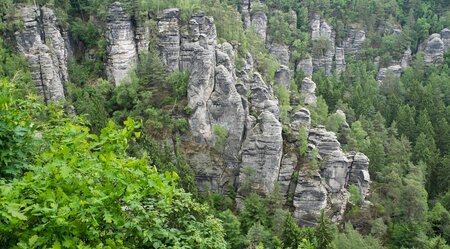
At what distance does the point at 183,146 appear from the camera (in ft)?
151

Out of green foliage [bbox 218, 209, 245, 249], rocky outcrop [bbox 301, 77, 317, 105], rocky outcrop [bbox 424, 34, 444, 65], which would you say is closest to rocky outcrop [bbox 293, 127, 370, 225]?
green foliage [bbox 218, 209, 245, 249]

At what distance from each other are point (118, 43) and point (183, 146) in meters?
15.4

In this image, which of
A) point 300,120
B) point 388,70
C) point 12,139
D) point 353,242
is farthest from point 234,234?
point 388,70

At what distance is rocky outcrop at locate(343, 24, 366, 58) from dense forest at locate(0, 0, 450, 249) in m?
9.09

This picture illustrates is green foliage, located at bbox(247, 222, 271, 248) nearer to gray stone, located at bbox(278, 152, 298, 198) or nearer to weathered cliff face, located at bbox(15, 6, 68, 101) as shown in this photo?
gray stone, located at bbox(278, 152, 298, 198)

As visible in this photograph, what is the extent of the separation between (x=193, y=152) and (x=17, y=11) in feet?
80.9

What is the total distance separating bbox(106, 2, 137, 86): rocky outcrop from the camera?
5131 centimetres

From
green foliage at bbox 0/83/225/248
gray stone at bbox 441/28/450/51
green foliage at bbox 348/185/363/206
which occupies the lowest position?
green foliage at bbox 348/185/363/206

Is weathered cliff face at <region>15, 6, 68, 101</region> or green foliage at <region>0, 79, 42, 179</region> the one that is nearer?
green foliage at <region>0, 79, 42, 179</region>

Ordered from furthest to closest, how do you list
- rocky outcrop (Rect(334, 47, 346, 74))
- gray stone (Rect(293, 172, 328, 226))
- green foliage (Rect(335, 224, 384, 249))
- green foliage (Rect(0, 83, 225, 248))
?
rocky outcrop (Rect(334, 47, 346, 74)) < gray stone (Rect(293, 172, 328, 226)) < green foliage (Rect(335, 224, 384, 249)) < green foliage (Rect(0, 83, 225, 248))

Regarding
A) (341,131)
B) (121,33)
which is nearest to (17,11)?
(121,33)

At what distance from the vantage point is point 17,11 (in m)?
48.0

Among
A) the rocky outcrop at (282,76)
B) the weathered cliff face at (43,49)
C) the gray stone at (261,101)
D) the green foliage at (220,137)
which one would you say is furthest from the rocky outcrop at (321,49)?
the weathered cliff face at (43,49)

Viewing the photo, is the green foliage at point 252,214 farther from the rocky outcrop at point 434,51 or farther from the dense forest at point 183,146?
the rocky outcrop at point 434,51
